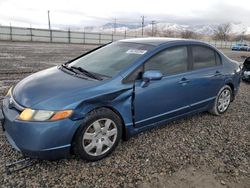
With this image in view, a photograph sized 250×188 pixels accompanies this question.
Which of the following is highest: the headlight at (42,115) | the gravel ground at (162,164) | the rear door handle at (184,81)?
the rear door handle at (184,81)

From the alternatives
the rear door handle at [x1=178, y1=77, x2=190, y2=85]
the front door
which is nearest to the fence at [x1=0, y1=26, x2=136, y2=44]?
the front door

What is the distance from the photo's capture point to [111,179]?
103 inches

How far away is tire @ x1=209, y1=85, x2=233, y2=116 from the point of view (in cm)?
455

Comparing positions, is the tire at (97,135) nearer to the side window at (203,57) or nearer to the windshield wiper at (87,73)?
the windshield wiper at (87,73)

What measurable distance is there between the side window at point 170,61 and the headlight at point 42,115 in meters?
1.36

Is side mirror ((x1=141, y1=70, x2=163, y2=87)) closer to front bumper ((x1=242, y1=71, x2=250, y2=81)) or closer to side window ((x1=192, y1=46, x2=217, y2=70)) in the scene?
→ side window ((x1=192, y1=46, x2=217, y2=70))

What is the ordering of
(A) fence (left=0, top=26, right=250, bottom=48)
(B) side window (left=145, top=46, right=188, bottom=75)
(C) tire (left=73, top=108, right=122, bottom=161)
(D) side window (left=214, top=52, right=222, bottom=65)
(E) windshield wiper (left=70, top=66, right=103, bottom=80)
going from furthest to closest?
(A) fence (left=0, top=26, right=250, bottom=48) → (D) side window (left=214, top=52, right=222, bottom=65) → (B) side window (left=145, top=46, right=188, bottom=75) → (E) windshield wiper (left=70, top=66, right=103, bottom=80) → (C) tire (left=73, top=108, right=122, bottom=161)

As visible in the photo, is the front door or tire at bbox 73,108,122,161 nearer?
tire at bbox 73,108,122,161

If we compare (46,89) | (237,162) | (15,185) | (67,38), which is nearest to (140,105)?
(46,89)

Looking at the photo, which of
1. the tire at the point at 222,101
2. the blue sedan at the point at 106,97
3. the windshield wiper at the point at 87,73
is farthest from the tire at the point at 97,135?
the tire at the point at 222,101

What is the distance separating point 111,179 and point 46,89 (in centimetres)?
130

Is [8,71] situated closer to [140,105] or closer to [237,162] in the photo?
[140,105]

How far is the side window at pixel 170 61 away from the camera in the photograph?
3.36 meters

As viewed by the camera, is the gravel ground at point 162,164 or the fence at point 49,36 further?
the fence at point 49,36
